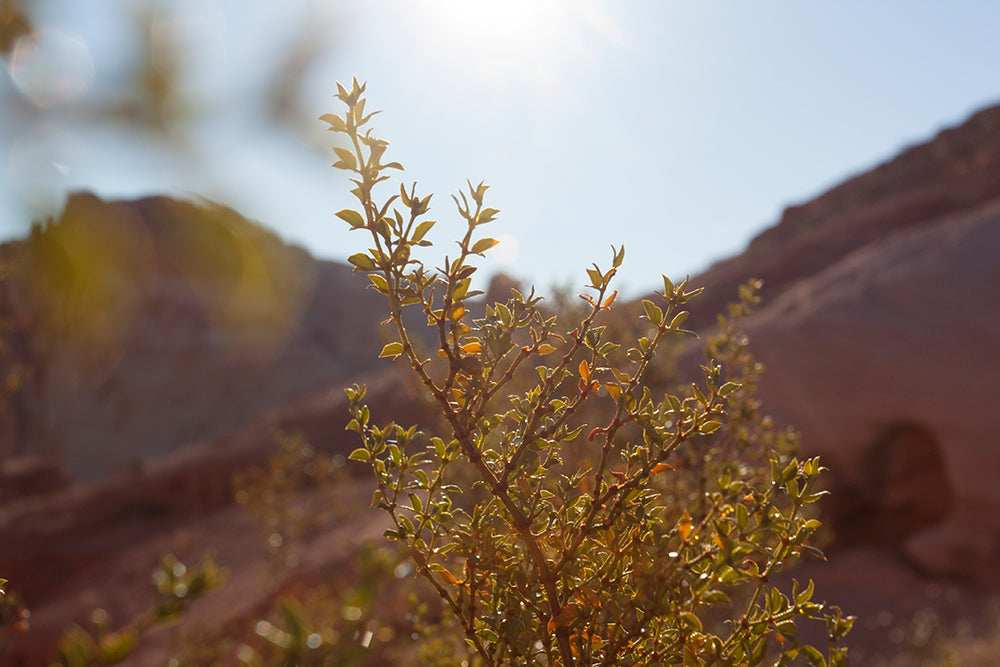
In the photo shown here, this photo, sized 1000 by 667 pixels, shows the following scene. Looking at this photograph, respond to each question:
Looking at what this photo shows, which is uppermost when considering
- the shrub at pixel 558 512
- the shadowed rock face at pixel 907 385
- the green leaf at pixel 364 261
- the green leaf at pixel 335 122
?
the green leaf at pixel 335 122

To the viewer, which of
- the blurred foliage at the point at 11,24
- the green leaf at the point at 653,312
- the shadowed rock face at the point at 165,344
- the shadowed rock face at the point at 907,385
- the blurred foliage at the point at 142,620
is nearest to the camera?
the blurred foliage at the point at 142,620

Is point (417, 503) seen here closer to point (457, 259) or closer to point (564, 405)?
point (564, 405)

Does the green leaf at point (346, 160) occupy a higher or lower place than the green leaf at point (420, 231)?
higher

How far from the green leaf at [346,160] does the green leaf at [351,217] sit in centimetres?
7

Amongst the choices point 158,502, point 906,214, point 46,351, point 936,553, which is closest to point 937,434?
point 936,553

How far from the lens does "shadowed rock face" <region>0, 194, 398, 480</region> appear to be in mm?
34094

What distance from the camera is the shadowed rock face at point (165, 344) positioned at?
112 feet

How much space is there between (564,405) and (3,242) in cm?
367

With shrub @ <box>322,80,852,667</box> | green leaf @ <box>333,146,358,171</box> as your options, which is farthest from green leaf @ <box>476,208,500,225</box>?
green leaf @ <box>333,146,358,171</box>

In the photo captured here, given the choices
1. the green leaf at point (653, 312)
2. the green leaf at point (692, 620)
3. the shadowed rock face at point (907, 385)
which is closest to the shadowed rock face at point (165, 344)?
the shadowed rock face at point (907, 385)

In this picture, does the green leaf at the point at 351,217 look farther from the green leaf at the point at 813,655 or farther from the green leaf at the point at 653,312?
the green leaf at the point at 813,655

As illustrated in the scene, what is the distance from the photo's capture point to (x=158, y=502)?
20.0 metres

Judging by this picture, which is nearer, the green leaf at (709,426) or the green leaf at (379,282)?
the green leaf at (379,282)

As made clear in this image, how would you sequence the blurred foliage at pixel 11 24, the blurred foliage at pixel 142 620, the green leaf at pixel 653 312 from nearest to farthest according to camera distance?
the blurred foliage at pixel 142 620
the green leaf at pixel 653 312
the blurred foliage at pixel 11 24
